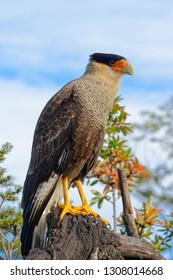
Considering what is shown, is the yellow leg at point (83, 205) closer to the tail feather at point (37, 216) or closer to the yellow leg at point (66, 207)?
the yellow leg at point (66, 207)

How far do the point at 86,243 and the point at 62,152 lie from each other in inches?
40.0

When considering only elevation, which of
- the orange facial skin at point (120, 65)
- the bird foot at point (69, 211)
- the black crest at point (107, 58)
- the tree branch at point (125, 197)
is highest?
the black crest at point (107, 58)

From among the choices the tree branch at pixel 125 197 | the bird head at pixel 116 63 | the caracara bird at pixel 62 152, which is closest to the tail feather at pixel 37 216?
the caracara bird at pixel 62 152

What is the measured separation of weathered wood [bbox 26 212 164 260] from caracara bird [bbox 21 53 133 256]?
0.61ft

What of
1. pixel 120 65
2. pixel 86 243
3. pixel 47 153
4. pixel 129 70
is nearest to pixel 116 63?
pixel 120 65

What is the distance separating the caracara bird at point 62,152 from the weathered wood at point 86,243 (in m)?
0.19

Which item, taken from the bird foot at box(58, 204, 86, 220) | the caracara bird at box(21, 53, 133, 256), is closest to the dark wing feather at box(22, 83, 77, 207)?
the caracara bird at box(21, 53, 133, 256)

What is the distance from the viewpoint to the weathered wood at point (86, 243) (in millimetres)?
4984

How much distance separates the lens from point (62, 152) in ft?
18.9

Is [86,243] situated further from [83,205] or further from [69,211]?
[83,205]

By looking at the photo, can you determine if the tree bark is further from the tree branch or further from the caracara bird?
the tree branch

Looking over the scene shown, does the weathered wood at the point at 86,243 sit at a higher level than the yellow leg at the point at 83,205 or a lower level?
lower
